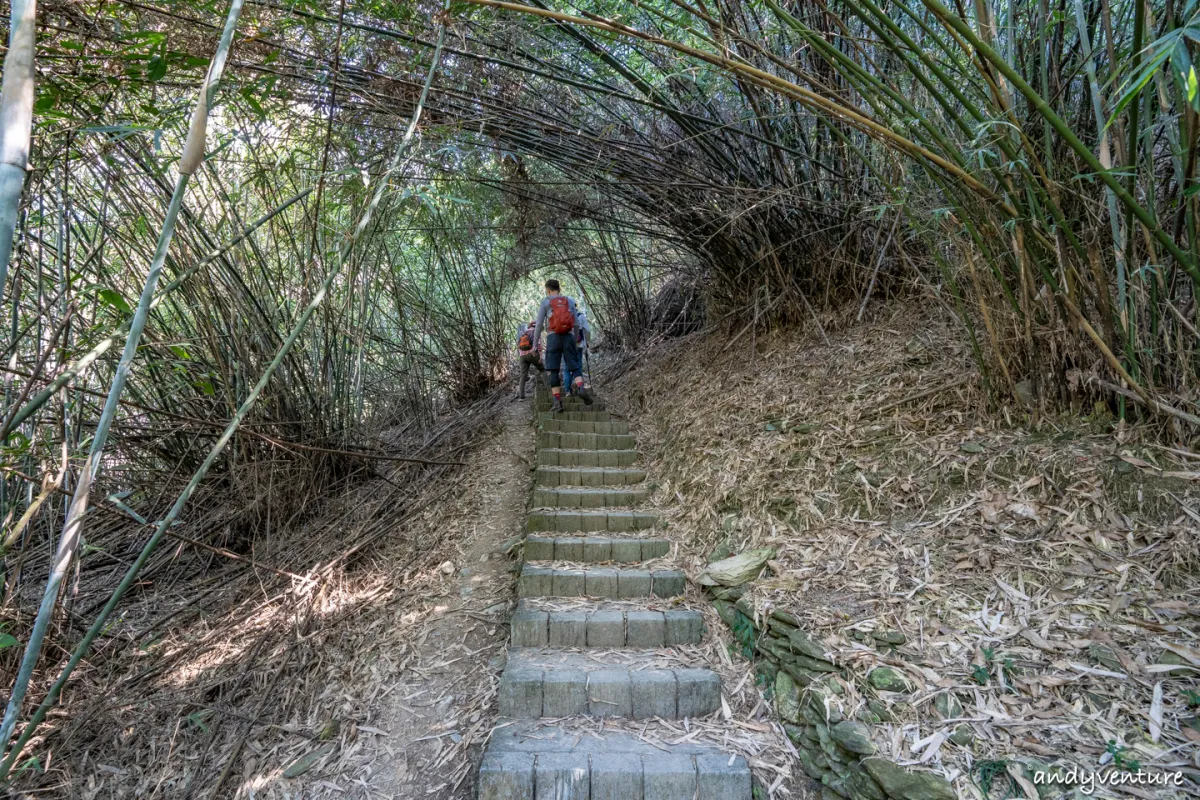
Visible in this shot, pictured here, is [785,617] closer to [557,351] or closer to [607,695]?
[607,695]

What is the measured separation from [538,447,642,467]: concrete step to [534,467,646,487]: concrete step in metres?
0.13

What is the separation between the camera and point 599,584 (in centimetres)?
254

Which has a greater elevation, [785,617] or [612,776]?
[785,617]

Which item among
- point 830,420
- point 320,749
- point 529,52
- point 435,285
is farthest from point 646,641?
point 435,285

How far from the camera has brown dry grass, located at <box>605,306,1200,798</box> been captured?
134 centimetres

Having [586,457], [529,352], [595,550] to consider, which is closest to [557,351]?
[529,352]

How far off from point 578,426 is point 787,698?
109 inches

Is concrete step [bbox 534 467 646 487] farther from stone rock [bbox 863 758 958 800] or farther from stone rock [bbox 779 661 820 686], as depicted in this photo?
stone rock [bbox 863 758 958 800]

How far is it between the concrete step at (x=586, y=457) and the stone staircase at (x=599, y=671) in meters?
0.36

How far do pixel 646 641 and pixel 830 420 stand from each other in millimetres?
1462

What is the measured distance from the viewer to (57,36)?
1679 mm

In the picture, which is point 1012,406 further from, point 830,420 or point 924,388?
point 830,420

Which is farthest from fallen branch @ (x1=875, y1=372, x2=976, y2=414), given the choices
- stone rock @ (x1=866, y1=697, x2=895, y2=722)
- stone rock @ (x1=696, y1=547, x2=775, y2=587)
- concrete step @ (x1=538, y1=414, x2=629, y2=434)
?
concrete step @ (x1=538, y1=414, x2=629, y2=434)

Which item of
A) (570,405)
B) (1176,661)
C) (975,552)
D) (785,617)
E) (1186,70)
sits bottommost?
(785,617)
